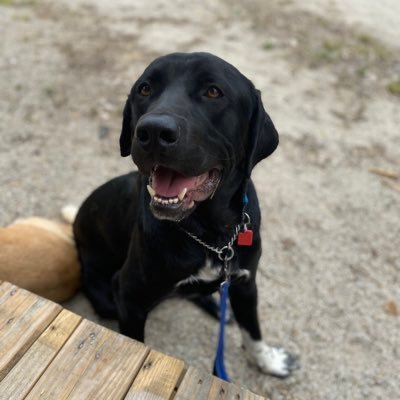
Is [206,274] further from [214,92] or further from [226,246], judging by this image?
[214,92]

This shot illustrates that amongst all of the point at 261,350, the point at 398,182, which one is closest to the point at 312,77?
the point at 398,182

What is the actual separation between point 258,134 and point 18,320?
56.8 inches

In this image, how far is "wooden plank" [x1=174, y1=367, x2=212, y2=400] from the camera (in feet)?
6.48

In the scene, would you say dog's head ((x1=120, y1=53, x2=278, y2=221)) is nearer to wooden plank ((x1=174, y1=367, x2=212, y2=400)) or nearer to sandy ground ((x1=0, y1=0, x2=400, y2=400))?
wooden plank ((x1=174, y1=367, x2=212, y2=400))

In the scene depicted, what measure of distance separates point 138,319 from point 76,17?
5631 millimetres

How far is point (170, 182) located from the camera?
6.37 feet

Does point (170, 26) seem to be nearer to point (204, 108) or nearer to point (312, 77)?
point (312, 77)

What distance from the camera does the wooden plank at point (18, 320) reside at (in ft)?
6.72

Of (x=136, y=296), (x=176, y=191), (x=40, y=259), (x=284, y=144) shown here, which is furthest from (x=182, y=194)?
(x=284, y=144)

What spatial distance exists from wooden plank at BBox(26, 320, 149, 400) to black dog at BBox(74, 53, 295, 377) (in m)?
0.31

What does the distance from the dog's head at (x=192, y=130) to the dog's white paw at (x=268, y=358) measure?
1227 millimetres

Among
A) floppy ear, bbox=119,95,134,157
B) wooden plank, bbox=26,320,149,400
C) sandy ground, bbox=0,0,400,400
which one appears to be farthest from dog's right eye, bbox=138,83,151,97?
sandy ground, bbox=0,0,400,400

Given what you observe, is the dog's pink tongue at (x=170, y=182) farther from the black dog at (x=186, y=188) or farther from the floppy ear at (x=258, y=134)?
the floppy ear at (x=258, y=134)

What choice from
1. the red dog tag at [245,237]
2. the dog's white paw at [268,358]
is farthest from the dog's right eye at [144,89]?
the dog's white paw at [268,358]
